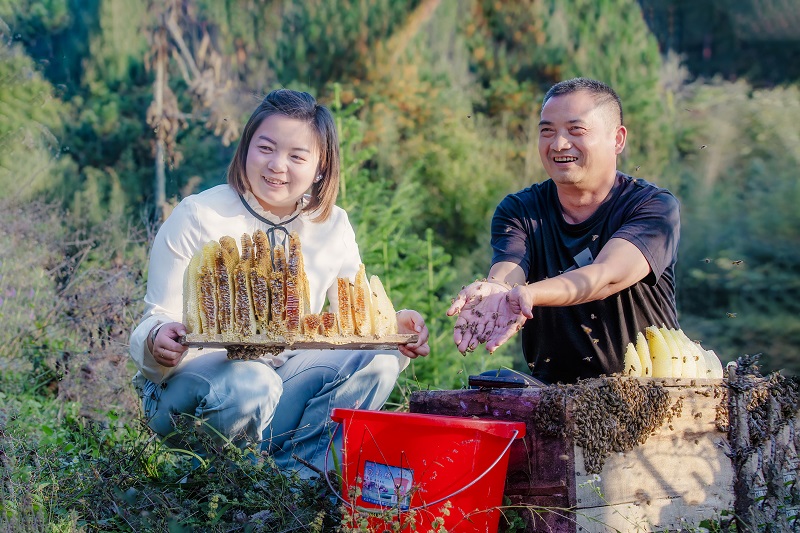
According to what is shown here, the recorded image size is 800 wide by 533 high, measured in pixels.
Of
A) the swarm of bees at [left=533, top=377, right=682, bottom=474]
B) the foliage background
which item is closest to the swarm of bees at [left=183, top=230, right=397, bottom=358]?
the swarm of bees at [left=533, top=377, right=682, bottom=474]

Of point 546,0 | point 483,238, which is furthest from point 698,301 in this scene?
point 546,0

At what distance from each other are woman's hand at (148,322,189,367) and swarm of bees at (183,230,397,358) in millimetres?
62

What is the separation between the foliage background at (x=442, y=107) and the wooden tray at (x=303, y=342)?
387cm

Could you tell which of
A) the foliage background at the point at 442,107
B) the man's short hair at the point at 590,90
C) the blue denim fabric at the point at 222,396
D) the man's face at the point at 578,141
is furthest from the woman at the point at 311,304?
the foliage background at the point at 442,107

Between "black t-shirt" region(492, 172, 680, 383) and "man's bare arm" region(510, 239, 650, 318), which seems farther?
"black t-shirt" region(492, 172, 680, 383)

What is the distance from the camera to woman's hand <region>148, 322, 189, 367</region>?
12.2ft

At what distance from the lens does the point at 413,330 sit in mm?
4152

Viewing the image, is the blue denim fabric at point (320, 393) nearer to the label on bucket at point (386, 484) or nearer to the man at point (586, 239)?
the man at point (586, 239)

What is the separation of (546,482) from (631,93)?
392 inches

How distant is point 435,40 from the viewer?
43.4 ft

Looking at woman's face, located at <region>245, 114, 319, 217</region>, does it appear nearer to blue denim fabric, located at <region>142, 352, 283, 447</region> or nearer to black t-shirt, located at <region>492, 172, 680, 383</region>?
blue denim fabric, located at <region>142, 352, 283, 447</region>

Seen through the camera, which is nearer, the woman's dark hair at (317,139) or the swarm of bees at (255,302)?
the swarm of bees at (255,302)

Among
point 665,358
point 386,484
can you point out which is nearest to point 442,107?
point 665,358

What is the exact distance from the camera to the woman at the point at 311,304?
3.99 meters
